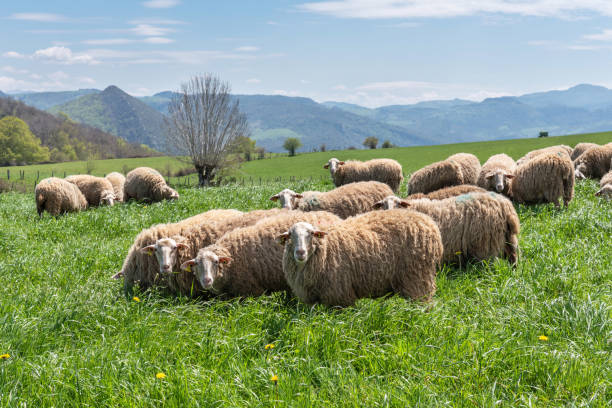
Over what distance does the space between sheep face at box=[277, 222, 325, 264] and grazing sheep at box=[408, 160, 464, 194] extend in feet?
24.1

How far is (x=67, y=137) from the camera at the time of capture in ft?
386

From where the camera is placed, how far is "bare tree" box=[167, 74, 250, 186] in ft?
123

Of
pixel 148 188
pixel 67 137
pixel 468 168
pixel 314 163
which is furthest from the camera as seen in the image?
pixel 67 137

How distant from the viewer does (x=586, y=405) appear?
304 cm

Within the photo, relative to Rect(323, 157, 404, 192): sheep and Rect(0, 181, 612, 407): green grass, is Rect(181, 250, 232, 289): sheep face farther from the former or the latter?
Rect(323, 157, 404, 192): sheep

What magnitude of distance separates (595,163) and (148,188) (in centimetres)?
1597

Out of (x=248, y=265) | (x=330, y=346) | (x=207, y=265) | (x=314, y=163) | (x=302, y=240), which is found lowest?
(x=330, y=346)

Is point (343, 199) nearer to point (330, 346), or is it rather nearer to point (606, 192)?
point (330, 346)

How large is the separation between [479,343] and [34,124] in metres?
144

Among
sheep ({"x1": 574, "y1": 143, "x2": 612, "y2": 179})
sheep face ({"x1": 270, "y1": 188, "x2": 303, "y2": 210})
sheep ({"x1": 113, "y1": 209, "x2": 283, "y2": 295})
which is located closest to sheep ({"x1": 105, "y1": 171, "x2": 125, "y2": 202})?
A: sheep face ({"x1": 270, "y1": 188, "x2": 303, "y2": 210})

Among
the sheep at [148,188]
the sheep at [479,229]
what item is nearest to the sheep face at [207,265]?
the sheep at [479,229]

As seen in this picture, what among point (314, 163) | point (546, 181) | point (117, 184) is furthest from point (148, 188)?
point (314, 163)

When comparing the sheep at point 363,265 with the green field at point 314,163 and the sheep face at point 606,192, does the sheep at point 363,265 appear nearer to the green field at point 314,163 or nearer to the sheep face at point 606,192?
the sheep face at point 606,192

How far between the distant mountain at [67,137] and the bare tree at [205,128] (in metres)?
78.5
